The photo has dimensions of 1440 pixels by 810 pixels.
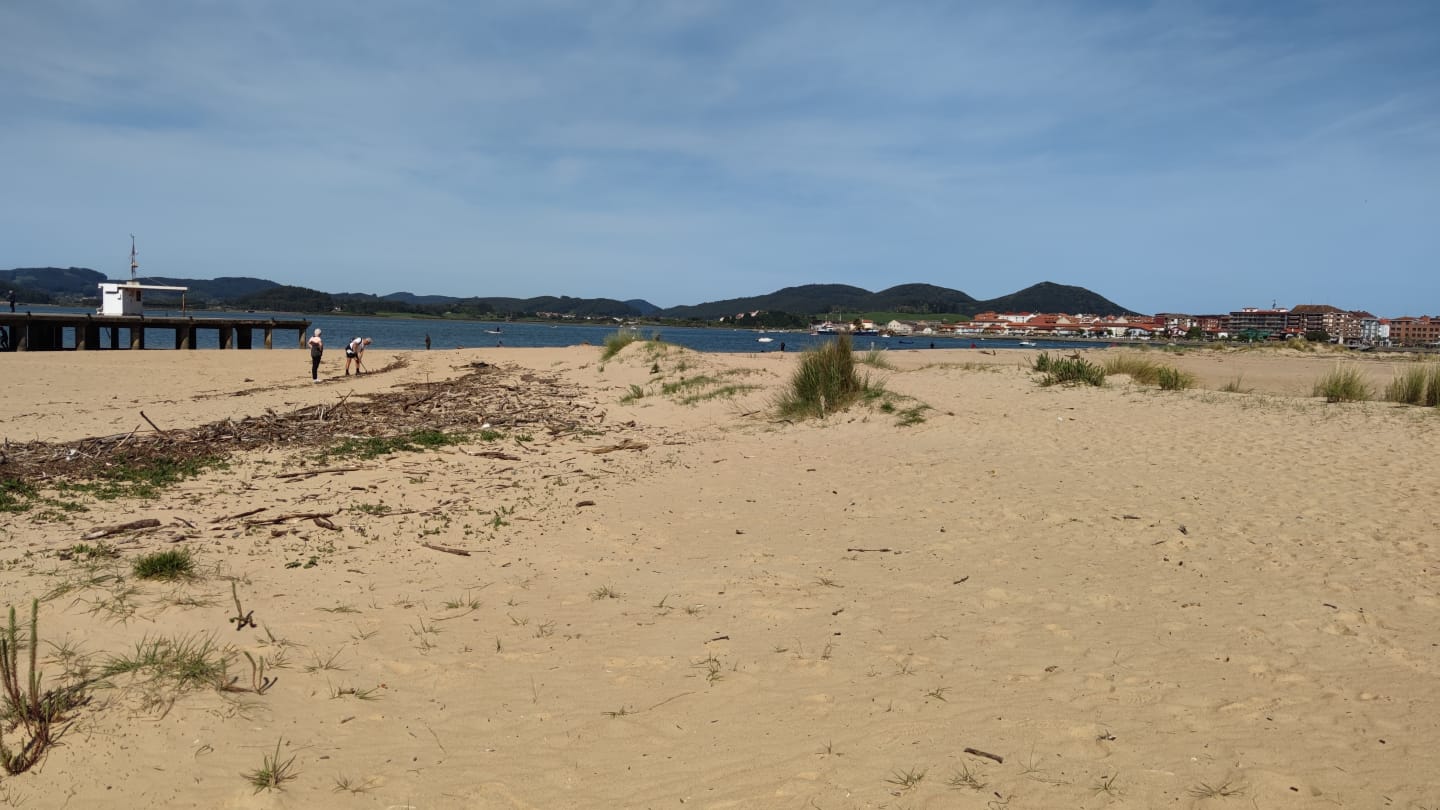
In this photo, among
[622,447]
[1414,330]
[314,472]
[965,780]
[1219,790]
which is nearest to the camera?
[1219,790]

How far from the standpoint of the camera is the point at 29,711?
3131 millimetres

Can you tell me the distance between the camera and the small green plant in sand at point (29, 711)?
2928mm

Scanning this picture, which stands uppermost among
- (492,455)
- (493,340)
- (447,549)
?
(493,340)

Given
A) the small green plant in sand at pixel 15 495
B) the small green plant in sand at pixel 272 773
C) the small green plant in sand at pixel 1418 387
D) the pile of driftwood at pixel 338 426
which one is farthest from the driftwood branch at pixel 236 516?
the small green plant in sand at pixel 1418 387

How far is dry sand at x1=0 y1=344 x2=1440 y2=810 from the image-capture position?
3.14 metres

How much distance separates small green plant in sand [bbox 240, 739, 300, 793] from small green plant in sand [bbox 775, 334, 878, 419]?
10009mm

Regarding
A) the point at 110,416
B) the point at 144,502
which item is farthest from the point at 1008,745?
the point at 110,416

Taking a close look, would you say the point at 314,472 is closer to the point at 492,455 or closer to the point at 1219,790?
the point at 492,455

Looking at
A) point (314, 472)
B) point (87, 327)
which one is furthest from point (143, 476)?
point (87, 327)

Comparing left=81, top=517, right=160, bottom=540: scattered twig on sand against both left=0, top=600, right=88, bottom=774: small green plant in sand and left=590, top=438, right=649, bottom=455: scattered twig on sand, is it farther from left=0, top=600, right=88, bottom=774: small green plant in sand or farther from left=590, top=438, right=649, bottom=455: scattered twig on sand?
left=590, top=438, right=649, bottom=455: scattered twig on sand

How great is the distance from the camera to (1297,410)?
11.8 m

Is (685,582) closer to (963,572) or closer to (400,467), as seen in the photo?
(963,572)

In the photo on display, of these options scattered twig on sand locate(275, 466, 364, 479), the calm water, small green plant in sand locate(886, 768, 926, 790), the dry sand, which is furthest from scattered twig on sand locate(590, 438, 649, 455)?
the calm water

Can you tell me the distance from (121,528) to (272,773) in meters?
3.63
